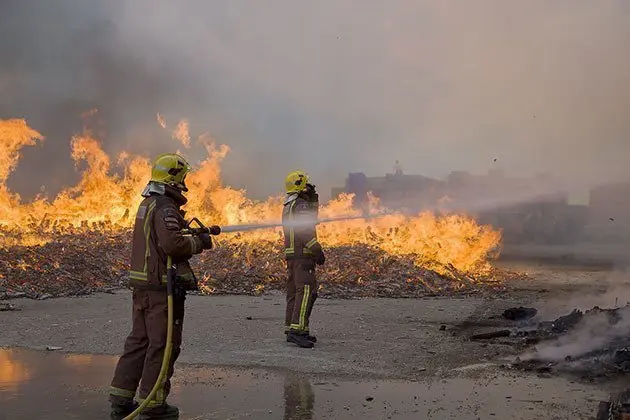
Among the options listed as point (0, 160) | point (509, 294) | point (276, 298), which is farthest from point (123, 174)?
point (509, 294)

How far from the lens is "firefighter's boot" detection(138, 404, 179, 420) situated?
482 centimetres

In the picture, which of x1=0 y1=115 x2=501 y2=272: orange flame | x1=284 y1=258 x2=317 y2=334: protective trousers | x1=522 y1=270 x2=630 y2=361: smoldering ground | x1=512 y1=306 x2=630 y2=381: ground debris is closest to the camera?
x1=512 y1=306 x2=630 y2=381: ground debris

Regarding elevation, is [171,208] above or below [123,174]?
below

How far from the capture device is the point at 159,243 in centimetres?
497

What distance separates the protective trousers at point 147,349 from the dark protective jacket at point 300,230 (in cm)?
310

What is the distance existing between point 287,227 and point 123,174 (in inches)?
587

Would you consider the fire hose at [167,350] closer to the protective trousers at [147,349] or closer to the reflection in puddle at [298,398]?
the protective trousers at [147,349]

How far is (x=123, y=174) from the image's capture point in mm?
21719

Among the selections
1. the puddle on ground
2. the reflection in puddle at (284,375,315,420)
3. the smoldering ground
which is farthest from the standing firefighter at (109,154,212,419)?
the smoldering ground

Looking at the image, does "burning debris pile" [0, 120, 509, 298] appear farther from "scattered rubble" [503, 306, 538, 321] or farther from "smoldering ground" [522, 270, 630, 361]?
"smoldering ground" [522, 270, 630, 361]

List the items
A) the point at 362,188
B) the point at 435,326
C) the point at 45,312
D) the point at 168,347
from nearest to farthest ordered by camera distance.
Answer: the point at 168,347 < the point at 435,326 < the point at 45,312 < the point at 362,188

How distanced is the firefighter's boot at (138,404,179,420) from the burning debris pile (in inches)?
275

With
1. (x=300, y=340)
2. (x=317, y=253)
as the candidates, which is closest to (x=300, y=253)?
(x=317, y=253)

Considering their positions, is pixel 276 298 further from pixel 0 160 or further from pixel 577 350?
pixel 0 160
